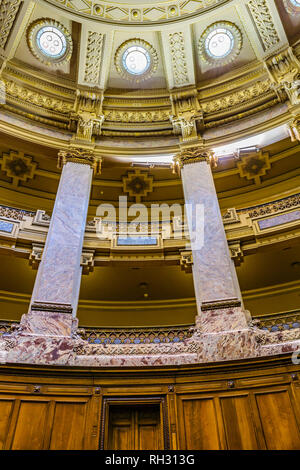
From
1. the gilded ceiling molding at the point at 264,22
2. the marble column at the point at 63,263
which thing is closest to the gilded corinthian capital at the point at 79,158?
the marble column at the point at 63,263

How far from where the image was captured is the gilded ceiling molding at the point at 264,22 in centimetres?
1022

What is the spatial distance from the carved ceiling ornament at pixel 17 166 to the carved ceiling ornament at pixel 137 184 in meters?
3.21

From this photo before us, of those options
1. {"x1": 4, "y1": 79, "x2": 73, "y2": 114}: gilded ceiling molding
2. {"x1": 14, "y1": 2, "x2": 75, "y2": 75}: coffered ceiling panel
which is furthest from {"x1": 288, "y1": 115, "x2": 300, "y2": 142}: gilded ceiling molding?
{"x1": 14, "y1": 2, "x2": 75, "y2": 75}: coffered ceiling panel

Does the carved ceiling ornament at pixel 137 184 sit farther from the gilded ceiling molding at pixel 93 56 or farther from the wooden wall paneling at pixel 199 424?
the wooden wall paneling at pixel 199 424

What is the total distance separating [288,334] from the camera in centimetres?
523

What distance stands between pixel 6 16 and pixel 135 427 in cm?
1112

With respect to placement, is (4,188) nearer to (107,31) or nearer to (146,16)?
(107,31)

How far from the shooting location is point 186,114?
10.5 m

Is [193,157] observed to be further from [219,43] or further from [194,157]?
[219,43]

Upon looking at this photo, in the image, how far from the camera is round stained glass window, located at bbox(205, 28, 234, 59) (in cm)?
1099

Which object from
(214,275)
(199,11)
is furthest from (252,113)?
(214,275)

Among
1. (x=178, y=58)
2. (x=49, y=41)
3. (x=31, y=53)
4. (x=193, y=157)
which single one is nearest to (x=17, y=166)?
(x=31, y=53)

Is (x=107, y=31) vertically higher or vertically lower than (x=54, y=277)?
higher

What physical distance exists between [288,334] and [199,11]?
10269 millimetres
